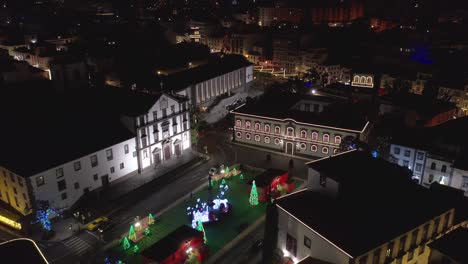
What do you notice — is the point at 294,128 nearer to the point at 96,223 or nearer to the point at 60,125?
the point at 96,223

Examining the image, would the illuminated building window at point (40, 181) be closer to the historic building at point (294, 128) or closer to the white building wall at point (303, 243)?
the white building wall at point (303, 243)

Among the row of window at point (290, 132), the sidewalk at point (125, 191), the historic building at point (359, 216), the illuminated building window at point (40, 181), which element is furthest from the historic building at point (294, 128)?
the illuminated building window at point (40, 181)

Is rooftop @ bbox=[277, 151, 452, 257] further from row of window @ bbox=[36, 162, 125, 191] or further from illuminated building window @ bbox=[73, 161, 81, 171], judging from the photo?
illuminated building window @ bbox=[73, 161, 81, 171]

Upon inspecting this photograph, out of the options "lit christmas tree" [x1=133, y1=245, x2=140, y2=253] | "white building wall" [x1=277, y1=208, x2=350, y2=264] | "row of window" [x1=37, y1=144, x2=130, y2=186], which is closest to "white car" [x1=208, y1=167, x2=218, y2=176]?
"row of window" [x1=37, y1=144, x2=130, y2=186]

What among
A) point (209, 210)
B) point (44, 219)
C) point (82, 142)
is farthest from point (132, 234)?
point (82, 142)

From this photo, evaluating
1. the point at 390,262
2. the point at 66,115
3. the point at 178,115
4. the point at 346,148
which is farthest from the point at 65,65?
the point at 390,262

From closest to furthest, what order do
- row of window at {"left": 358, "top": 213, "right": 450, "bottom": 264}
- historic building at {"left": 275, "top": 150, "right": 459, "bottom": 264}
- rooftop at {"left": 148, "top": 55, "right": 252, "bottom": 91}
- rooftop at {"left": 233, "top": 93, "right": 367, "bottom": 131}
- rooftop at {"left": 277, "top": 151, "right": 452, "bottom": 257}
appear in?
1. row of window at {"left": 358, "top": 213, "right": 450, "bottom": 264}
2. historic building at {"left": 275, "top": 150, "right": 459, "bottom": 264}
3. rooftop at {"left": 277, "top": 151, "right": 452, "bottom": 257}
4. rooftop at {"left": 233, "top": 93, "right": 367, "bottom": 131}
5. rooftop at {"left": 148, "top": 55, "right": 252, "bottom": 91}

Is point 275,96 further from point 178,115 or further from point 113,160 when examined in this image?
point 113,160
